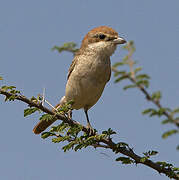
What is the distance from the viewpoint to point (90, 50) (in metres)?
6.29

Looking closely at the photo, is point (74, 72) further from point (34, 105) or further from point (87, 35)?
point (34, 105)

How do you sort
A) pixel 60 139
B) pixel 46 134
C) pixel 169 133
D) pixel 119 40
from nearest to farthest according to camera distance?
pixel 169 133
pixel 60 139
pixel 46 134
pixel 119 40

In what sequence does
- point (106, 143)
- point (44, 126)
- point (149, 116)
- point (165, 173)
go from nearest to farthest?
point (149, 116) < point (165, 173) < point (106, 143) < point (44, 126)

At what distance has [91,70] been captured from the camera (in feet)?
19.4

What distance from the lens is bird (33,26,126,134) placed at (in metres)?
5.90

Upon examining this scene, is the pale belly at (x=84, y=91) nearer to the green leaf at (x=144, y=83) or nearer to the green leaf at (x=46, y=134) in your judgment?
the green leaf at (x=46, y=134)

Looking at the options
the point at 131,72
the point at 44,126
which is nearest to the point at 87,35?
the point at 44,126

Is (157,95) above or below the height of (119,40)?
below

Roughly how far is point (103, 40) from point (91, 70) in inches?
33.5

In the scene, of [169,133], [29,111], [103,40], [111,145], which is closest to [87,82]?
[103,40]

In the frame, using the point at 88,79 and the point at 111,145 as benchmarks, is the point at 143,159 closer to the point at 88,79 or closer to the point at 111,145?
the point at 111,145

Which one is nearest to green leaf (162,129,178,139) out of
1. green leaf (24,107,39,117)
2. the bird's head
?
green leaf (24,107,39,117)

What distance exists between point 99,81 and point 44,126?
136cm

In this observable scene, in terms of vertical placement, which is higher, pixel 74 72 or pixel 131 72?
pixel 74 72
